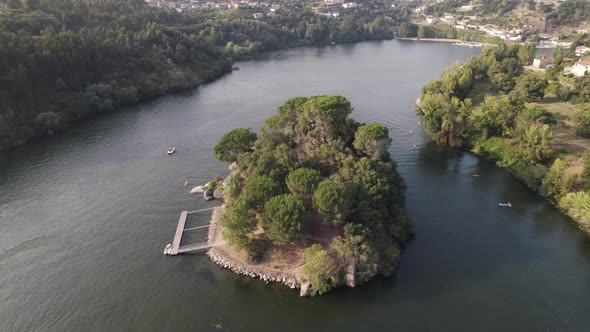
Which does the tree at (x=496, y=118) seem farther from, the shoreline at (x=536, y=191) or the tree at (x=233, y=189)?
the tree at (x=233, y=189)

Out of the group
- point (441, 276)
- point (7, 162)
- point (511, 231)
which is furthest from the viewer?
point (7, 162)

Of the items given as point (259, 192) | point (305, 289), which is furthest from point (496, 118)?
point (305, 289)

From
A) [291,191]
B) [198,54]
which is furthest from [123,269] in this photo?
[198,54]

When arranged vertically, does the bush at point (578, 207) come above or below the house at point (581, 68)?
below

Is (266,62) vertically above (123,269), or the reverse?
(266,62)

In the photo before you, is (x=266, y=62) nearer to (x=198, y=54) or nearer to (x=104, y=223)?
(x=198, y=54)

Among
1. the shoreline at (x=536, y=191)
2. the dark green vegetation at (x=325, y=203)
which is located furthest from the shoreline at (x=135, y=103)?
the shoreline at (x=536, y=191)
